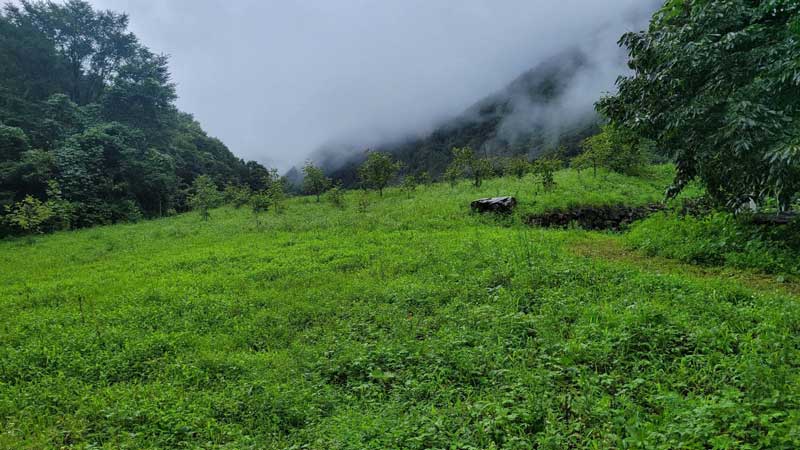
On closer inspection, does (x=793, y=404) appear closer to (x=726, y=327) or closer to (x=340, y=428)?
(x=726, y=327)

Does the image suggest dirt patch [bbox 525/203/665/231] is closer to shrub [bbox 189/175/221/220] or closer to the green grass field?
the green grass field

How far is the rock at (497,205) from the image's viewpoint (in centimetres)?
1359

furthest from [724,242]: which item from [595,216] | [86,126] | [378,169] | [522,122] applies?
[522,122]

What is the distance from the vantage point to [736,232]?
825 centimetres

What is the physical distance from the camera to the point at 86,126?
28.7 meters

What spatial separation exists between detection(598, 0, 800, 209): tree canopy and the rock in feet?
16.5

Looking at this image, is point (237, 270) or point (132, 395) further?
point (237, 270)

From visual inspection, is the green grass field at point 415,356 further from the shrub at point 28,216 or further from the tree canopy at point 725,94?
the shrub at point 28,216

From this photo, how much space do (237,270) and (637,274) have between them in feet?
28.0

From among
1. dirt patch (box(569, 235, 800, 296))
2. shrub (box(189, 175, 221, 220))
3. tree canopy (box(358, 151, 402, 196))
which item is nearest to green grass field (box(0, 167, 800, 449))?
dirt patch (box(569, 235, 800, 296))

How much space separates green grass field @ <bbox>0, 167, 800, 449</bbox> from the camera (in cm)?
350

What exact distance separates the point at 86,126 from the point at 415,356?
112ft

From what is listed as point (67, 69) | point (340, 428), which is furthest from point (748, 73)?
point (67, 69)

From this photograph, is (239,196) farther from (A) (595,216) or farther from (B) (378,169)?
(A) (595,216)
